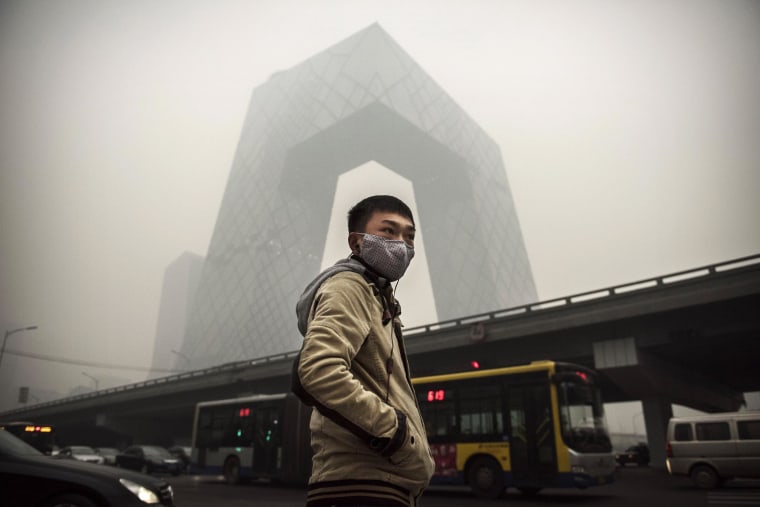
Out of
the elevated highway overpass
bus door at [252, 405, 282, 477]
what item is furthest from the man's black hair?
bus door at [252, 405, 282, 477]

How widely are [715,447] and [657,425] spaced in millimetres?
11370

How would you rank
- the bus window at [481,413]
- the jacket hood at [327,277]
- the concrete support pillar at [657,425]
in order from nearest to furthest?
the jacket hood at [327,277]
the bus window at [481,413]
the concrete support pillar at [657,425]

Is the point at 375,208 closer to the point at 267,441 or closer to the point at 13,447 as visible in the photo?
the point at 13,447

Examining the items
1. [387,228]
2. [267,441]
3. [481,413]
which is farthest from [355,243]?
[267,441]

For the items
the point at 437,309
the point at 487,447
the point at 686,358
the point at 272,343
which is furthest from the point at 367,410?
the point at 272,343

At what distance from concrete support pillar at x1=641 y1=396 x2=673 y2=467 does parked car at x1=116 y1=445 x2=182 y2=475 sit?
21.2m

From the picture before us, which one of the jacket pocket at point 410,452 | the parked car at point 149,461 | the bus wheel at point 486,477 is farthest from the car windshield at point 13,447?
the parked car at point 149,461

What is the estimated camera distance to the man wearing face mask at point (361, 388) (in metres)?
1.62

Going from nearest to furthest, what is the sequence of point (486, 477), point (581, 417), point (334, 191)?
point (581, 417) → point (486, 477) → point (334, 191)

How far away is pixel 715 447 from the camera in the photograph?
14.4 meters

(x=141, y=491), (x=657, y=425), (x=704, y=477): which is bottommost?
(x=704, y=477)

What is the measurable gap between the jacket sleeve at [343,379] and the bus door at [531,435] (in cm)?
1189

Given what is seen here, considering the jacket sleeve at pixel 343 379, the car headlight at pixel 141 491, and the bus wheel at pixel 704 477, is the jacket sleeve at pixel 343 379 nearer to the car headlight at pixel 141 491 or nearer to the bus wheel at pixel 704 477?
the car headlight at pixel 141 491

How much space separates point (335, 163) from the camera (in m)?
76.0
